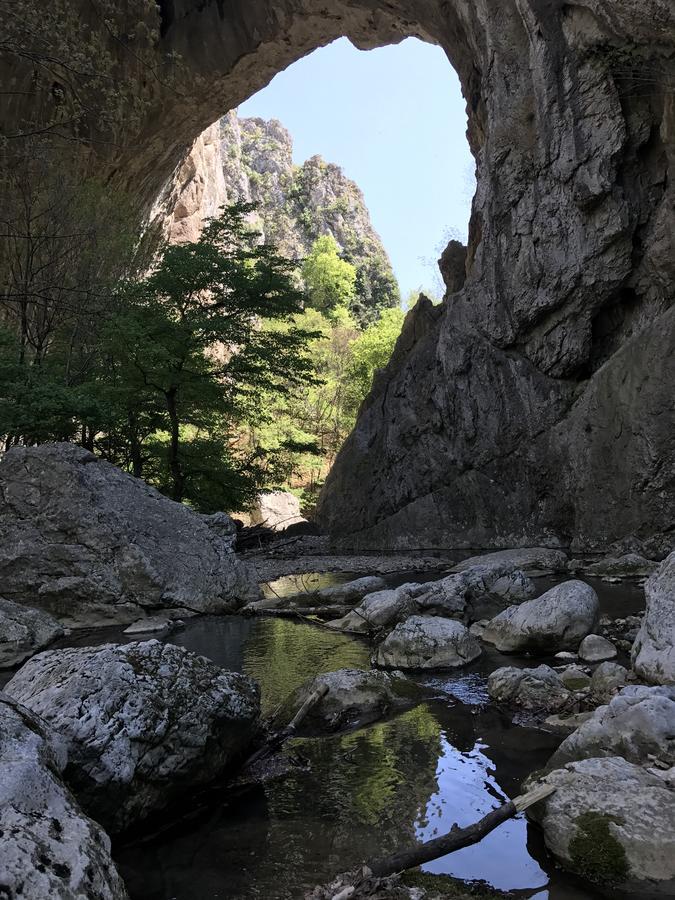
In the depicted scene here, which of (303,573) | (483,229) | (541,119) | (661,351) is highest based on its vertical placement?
(541,119)

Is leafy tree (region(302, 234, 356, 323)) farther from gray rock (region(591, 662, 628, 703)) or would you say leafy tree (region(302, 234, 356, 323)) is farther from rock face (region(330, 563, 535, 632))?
gray rock (region(591, 662, 628, 703))

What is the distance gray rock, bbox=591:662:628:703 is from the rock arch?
9.20 metres

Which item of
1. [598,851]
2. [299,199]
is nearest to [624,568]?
[598,851]

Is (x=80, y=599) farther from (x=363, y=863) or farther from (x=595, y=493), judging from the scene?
(x=595, y=493)

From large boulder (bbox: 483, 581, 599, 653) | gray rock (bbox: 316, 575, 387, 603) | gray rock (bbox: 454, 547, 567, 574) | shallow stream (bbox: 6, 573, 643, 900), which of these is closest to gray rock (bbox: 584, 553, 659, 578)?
gray rock (bbox: 454, 547, 567, 574)

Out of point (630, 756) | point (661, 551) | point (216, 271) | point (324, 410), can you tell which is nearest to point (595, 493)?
point (661, 551)

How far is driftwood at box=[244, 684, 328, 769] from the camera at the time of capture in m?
4.43

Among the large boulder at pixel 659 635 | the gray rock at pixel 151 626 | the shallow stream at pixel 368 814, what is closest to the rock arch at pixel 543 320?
the large boulder at pixel 659 635

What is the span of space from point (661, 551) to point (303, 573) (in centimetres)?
696

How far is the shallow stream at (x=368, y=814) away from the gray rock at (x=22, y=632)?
289 cm

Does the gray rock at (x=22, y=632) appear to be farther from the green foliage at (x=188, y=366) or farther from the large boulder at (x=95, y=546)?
the green foliage at (x=188, y=366)

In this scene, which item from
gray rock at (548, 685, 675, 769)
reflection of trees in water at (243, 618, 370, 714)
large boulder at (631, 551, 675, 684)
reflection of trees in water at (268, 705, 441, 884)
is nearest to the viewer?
reflection of trees in water at (268, 705, 441, 884)

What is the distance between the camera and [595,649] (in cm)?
634

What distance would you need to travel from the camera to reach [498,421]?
59.9ft
